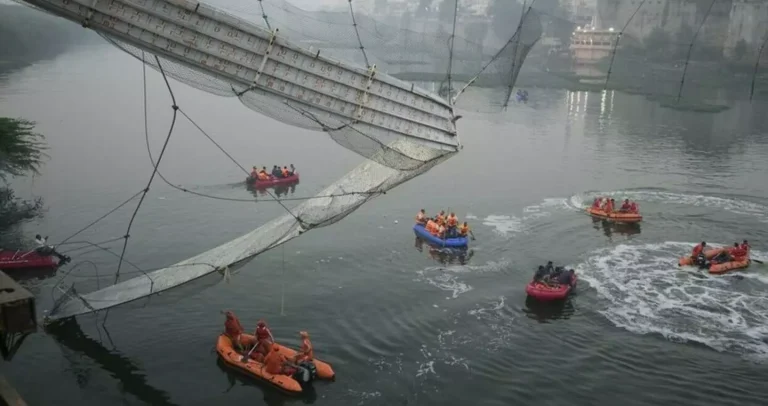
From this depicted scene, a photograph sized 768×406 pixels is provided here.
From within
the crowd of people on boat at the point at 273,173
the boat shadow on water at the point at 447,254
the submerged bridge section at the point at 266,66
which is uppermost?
the submerged bridge section at the point at 266,66

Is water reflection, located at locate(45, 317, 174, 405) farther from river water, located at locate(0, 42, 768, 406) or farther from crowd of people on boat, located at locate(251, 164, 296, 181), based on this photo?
crowd of people on boat, located at locate(251, 164, 296, 181)

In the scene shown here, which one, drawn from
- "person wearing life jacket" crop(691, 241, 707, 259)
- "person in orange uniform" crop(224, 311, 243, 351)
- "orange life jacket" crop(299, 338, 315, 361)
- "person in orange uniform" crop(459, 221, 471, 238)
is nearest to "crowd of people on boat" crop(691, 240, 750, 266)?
"person wearing life jacket" crop(691, 241, 707, 259)

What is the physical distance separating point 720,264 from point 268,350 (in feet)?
56.6

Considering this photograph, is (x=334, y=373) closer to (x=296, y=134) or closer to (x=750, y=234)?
(x=750, y=234)

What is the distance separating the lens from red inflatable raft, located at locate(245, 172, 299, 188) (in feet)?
112

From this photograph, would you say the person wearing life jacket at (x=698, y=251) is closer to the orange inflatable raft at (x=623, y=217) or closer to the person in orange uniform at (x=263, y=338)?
the orange inflatable raft at (x=623, y=217)

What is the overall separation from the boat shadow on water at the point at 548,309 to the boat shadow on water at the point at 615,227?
8641mm

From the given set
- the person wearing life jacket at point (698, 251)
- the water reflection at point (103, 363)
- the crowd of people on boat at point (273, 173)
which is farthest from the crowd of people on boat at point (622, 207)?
the water reflection at point (103, 363)

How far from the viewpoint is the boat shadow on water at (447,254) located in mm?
25266

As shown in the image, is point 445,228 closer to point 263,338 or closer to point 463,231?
point 463,231

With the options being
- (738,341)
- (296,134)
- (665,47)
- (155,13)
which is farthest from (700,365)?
(665,47)

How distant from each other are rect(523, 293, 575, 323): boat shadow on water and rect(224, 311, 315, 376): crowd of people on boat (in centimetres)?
762

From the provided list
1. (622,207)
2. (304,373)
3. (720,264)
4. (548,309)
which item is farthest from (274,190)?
(720,264)

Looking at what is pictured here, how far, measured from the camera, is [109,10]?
1262 cm
